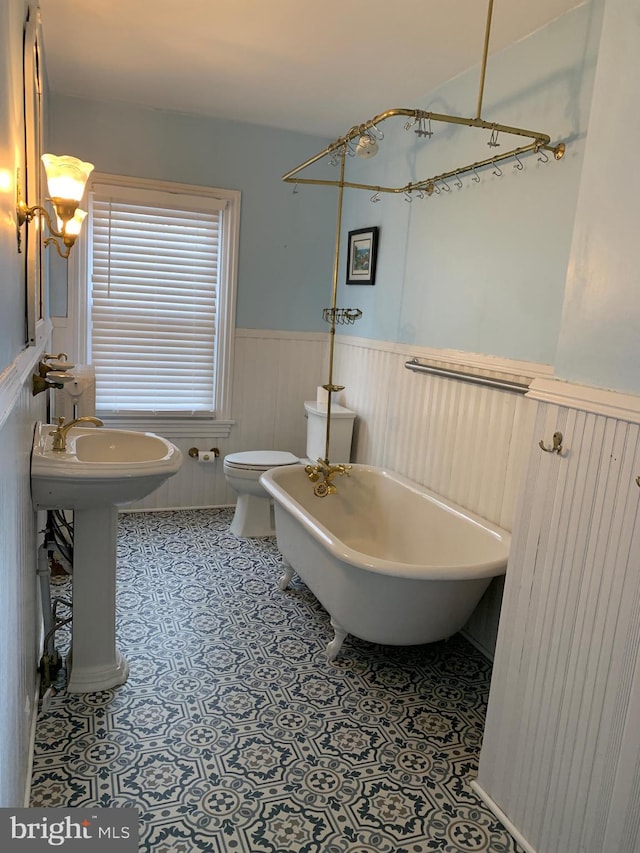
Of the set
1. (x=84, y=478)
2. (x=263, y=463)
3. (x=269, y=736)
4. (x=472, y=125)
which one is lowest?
(x=269, y=736)

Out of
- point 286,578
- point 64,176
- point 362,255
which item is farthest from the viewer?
point 362,255

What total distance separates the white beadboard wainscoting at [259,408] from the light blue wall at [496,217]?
87 centimetres

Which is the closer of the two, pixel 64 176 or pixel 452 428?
pixel 64 176

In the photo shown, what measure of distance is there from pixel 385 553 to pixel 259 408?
1.59 meters

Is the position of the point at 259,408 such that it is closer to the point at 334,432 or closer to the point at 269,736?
the point at 334,432

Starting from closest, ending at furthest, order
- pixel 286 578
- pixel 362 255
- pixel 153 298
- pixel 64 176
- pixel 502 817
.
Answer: pixel 502 817 < pixel 64 176 < pixel 286 578 < pixel 362 255 < pixel 153 298

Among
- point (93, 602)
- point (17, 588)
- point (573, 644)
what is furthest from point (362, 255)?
point (17, 588)

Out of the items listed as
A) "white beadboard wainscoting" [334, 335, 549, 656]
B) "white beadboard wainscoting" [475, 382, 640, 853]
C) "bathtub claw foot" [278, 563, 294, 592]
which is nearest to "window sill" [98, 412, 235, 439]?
"white beadboard wainscoting" [334, 335, 549, 656]

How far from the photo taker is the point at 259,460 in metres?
3.87

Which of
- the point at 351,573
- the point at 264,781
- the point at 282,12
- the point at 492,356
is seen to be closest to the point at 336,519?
the point at 351,573

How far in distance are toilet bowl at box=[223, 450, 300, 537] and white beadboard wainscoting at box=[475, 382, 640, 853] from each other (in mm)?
2109

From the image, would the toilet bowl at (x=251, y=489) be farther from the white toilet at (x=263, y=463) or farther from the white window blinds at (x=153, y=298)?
the white window blinds at (x=153, y=298)

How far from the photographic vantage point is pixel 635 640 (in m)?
1.49

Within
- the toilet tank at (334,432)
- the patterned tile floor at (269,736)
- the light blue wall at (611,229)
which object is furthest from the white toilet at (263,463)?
the light blue wall at (611,229)
